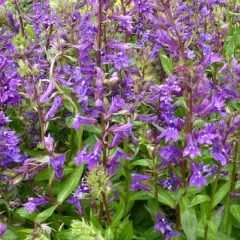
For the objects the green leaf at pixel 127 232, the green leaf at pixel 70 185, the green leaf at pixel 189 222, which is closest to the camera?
the green leaf at pixel 189 222

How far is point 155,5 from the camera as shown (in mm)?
2680

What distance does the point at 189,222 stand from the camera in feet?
9.64

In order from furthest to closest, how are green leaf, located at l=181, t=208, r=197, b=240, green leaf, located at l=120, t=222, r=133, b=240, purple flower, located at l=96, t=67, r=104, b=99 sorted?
green leaf, located at l=120, t=222, r=133, b=240
green leaf, located at l=181, t=208, r=197, b=240
purple flower, located at l=96, t=67, r=104, b=99

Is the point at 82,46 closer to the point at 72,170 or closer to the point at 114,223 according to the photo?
the point at 72,170

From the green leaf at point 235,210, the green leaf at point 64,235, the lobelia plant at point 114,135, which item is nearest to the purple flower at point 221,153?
the lobelia plant at point 114,135

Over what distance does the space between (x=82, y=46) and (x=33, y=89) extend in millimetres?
525

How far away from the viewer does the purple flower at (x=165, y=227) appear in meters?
3.08

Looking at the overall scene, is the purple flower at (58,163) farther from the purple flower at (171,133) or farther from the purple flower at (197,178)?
the purple flower at (197,178)

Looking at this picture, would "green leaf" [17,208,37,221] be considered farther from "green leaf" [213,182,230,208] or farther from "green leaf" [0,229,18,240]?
"green leaf" [213,182,230,208]

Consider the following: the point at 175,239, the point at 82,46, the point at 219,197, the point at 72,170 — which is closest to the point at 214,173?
the point at 219,197

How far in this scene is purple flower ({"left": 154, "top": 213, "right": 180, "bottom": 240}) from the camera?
3.08 m

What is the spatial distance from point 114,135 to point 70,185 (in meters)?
0.51

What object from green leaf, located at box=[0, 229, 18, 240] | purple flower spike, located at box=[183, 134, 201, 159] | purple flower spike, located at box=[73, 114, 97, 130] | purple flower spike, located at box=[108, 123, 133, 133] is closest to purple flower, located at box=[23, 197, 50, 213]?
green leaf, located at box=[0, 229, 18, 240]

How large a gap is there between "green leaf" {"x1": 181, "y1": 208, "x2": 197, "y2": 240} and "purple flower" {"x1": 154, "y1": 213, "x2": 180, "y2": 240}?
177 mm
